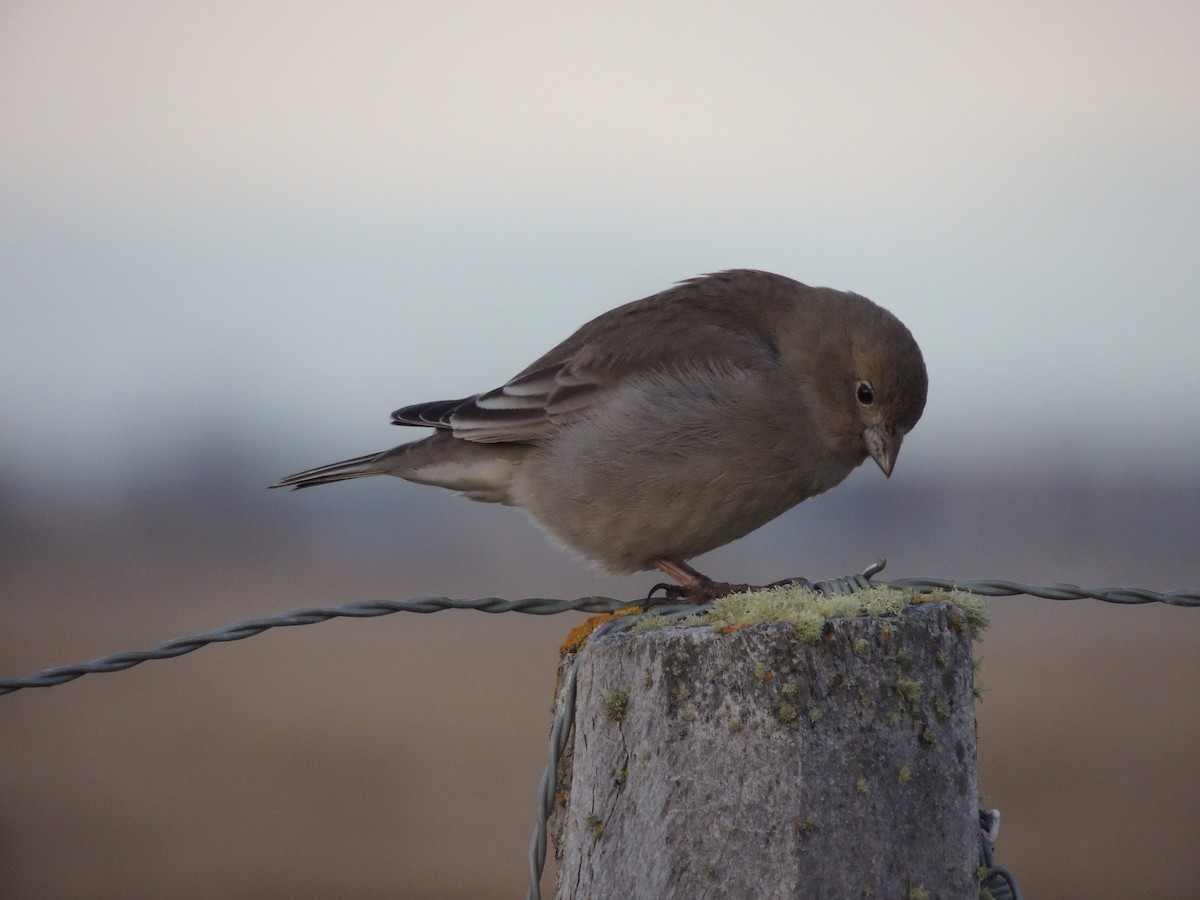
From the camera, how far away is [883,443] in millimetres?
5422

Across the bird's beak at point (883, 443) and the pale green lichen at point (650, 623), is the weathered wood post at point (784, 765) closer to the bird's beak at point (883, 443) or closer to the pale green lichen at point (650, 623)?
the pale green lichen at point (650, 623)

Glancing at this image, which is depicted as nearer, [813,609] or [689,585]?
[813,609]

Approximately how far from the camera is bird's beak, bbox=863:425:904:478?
211 inches

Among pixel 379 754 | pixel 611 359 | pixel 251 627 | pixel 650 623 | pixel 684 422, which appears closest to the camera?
pixel 650 623

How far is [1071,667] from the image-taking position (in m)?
19.3

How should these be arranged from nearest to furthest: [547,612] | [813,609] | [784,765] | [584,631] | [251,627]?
[784,765], [813,609], [584,631], [251,627], [547,612]

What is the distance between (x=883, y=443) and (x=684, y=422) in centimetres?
91

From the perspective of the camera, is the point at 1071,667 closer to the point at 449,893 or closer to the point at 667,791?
the point at 449,893

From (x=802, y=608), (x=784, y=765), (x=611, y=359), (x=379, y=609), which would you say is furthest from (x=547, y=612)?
(x=611, y=359)

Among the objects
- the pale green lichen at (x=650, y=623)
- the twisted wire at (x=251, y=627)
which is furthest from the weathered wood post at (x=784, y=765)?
the twisted wire at (x=251, y=627)

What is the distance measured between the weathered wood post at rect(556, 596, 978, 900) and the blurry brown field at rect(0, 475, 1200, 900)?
418 centimetres

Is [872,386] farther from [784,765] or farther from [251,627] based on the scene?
[784,765]

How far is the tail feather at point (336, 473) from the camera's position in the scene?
5.65m

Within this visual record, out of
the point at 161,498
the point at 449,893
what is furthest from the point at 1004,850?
the point at 161,498
